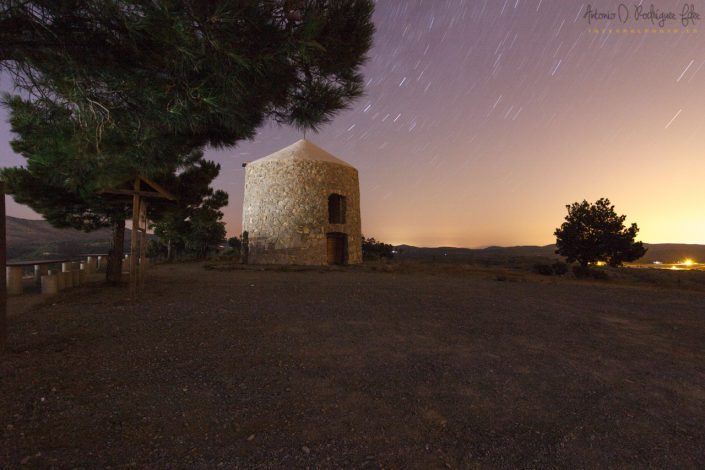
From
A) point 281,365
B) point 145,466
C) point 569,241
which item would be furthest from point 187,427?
point 569,241

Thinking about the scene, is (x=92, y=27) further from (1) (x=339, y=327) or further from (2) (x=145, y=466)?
(1) (x=339, y=327)

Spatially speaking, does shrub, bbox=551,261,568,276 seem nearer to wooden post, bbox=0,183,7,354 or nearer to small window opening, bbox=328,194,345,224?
small window opening, bbox=328,194,345,224

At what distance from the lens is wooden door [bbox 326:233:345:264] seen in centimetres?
1914

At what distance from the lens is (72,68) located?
3646mm

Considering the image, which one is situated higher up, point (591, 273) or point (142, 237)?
point (142, 237)

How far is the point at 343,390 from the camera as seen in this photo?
120 inches

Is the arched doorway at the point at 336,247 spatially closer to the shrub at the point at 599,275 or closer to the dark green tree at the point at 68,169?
the dark green tree at the point at 68,169

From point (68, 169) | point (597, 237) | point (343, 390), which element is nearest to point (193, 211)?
point (68, 169)

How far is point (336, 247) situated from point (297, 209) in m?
3.47

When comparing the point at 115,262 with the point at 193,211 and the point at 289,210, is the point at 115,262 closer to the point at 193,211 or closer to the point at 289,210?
the point at 193,211

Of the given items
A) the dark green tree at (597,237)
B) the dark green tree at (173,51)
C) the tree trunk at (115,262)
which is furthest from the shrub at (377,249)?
the dark green tree at (173,51)

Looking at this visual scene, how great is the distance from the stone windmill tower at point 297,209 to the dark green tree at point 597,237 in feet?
46.0

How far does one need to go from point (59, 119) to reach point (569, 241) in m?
24.6

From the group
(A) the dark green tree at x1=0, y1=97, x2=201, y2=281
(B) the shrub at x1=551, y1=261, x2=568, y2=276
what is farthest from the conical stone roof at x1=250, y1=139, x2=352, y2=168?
(B) the shrub at x1=551, y1=261, x2=568, y2=276
